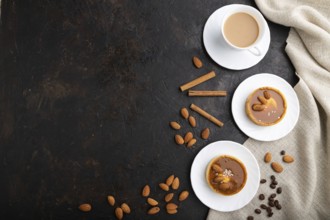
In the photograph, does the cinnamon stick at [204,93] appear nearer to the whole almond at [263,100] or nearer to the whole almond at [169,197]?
the whole almond at [263,100]

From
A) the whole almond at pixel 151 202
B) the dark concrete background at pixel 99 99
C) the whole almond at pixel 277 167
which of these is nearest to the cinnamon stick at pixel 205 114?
the dark concrete background at pixel 99 99

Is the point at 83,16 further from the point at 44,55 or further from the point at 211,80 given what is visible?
the point at 211,80

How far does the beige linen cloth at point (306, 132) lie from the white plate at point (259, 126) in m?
0.03

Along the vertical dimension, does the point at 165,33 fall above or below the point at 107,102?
above

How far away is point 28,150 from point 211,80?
68cm

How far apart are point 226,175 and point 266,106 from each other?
0.89 feet

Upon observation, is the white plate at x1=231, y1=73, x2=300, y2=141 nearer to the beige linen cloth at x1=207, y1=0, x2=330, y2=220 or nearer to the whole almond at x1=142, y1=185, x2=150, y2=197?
the beige linen cloth at x1=207, y1=0, x2=330, y2=220

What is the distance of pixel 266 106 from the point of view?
137cm

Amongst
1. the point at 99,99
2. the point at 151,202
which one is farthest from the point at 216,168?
the point at 99,99

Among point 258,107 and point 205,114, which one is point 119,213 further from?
point 258,107

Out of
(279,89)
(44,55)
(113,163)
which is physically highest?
(44,55)

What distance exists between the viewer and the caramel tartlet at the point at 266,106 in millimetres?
1359

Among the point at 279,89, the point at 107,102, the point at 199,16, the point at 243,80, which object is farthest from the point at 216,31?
the point at 107,102

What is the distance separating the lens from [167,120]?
1.40 m
